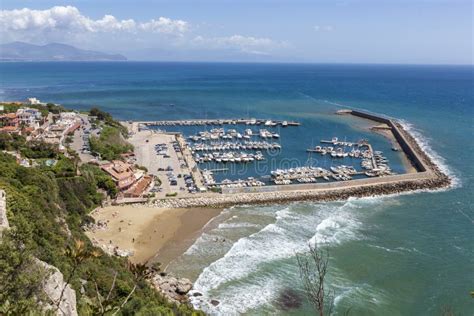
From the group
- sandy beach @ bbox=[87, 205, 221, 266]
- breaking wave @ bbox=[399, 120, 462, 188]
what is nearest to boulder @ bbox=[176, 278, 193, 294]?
sandy beach @ bbox=[87, 205, 221, 266]

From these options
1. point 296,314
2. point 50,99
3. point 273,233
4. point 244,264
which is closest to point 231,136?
point 273,233

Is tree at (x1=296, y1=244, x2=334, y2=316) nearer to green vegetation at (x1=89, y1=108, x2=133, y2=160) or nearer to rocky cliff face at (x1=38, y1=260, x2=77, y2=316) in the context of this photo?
rocky cliff face at (x1=38, y1=260, x2=77, y2=316)

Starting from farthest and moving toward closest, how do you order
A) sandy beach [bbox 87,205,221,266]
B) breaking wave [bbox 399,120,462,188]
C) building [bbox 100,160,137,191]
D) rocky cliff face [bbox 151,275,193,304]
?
breaking wave [bbox 399,120,462,188], building [bbox 100,160,137,191], sandy beach [bbox 87,205,221,266], rocky cliff face [bbox 151,275,193,304]

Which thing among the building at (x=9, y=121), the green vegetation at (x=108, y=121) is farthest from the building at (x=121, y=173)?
the green vegetation at (x=108, y=121)

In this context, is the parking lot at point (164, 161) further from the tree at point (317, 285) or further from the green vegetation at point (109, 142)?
the tree at point (317, 285)

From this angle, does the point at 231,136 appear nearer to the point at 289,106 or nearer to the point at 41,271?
the point at 289,106

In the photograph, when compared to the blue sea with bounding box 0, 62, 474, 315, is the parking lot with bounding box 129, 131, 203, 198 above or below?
above

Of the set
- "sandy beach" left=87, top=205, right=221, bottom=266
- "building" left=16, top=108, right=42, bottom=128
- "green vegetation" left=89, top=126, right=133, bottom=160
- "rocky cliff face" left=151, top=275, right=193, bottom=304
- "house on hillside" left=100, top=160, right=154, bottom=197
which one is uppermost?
"building" left=16, top=108, right=42, bottom=128

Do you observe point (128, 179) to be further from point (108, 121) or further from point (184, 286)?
point (108, 121)
